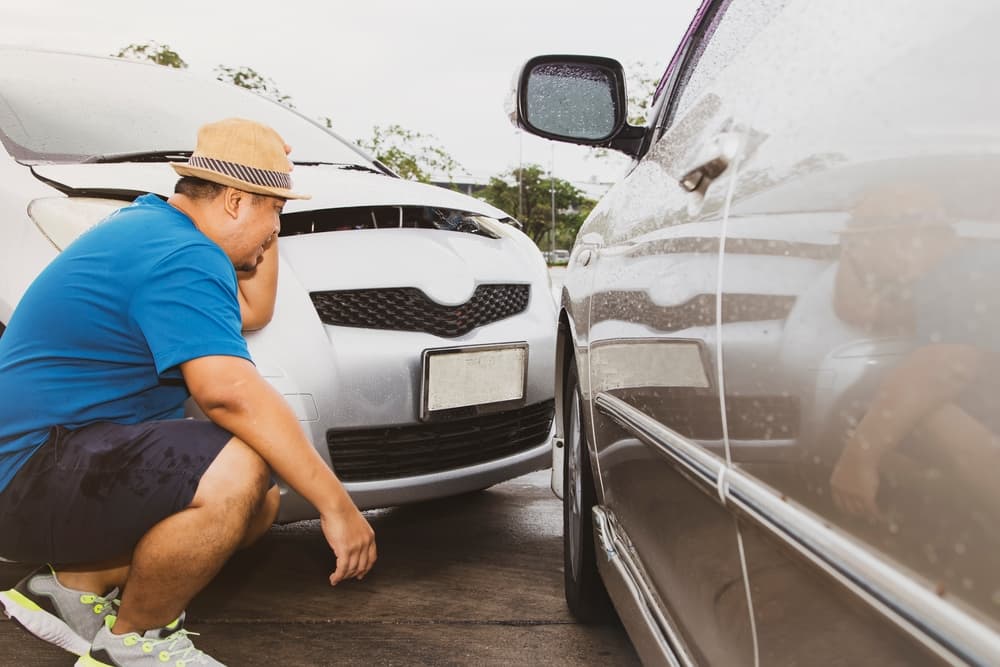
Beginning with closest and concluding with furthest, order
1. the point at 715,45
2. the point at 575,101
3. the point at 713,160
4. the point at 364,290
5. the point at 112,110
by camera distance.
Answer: the point at 713,160 < the point at 715,45 < the point at 575,101 < the point at 364,290 < the point at 112,110

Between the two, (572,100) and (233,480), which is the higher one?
(572,100)

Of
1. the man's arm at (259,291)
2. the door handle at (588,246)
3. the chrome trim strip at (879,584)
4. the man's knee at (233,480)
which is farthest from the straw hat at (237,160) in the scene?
A: the chrome trim strip at (879,584)

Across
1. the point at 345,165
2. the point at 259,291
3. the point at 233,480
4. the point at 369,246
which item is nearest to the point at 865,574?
the point at 233,480

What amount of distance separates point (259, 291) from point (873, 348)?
1871mm

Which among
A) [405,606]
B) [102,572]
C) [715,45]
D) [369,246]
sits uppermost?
[715,45]

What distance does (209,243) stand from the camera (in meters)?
1.97

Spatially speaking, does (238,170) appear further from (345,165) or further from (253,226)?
(345,165)

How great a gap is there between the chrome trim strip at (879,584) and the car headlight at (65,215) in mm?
1994

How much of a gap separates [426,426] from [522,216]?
6088 centimetres

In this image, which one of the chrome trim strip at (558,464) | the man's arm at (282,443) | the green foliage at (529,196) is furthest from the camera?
the green foliage at (529,196)

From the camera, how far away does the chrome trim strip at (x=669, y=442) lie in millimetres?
1020

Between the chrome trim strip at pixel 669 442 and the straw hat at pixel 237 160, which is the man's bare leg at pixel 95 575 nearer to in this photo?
the straw hat at pixel 237 160

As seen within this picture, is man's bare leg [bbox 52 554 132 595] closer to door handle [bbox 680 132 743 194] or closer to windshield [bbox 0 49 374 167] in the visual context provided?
windshield [bbox 0 49 374 167]

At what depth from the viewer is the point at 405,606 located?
261 centimetres
